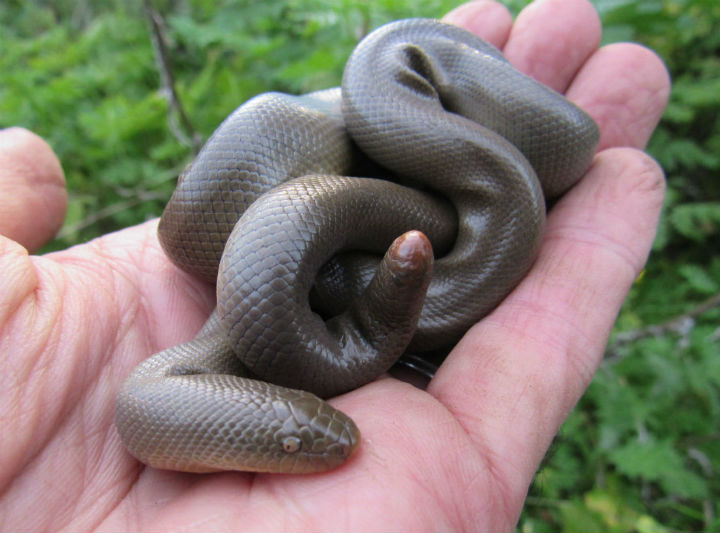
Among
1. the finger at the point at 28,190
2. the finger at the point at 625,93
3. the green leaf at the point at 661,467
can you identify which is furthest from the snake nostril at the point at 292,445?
the finger at the point at 625,93

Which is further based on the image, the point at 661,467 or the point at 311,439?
the point at 661,467

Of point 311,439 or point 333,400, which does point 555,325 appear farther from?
point 311,439

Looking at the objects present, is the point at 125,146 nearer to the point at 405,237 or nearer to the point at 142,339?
the point at 142,339

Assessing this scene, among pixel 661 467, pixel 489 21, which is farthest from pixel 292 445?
pixel 489 21

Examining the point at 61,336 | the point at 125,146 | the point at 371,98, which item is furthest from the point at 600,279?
the point at 125,146

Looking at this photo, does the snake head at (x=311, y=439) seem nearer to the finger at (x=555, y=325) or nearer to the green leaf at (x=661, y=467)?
the finger at (x=555, y=325)
